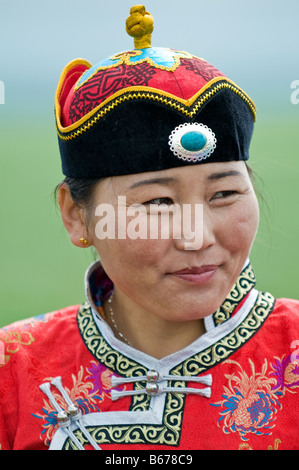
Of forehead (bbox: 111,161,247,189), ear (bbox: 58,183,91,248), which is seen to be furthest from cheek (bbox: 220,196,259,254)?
ear (bbox: 58,183,91,248)

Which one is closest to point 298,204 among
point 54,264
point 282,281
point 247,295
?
point 282,281

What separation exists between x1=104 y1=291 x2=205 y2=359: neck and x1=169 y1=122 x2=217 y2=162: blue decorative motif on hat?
0.58 metres

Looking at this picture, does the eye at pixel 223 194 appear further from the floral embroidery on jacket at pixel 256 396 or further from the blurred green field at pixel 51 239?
the blurred green field at pixel 51 239

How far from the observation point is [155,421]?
2.10 m

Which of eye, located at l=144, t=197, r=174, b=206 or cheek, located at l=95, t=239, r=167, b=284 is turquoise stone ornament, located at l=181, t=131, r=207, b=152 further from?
cheek, located at l=95, t=239, r=167, b=284

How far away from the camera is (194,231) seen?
1.94 metres

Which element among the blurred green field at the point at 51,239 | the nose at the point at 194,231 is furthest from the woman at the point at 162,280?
the blurred green field at the point at 51,239

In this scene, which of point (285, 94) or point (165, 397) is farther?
point (285, 94)

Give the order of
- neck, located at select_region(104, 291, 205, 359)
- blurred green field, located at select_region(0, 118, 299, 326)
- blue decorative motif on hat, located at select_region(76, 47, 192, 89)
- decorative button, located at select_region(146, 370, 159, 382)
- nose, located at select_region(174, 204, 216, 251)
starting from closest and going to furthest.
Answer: nose, located at select_region(174, 204, 216, 251)
blue decorative motif on hat, located at select_region(76, 47, 192, 89)
decorative button, located at select_region(146, 370, 159, 382)
neck, located at select_region(104, 291, 205, 359)
blurred green field, located at select_region(0, 118, 299, 326)

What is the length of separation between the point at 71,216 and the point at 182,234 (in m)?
0.50

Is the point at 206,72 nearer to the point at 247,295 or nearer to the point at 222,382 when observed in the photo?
the point at 247,295

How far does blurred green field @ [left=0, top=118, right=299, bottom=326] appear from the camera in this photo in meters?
6.41

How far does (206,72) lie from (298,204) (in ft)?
20.2

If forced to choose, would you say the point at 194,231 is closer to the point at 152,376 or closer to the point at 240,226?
the point at 240,226
